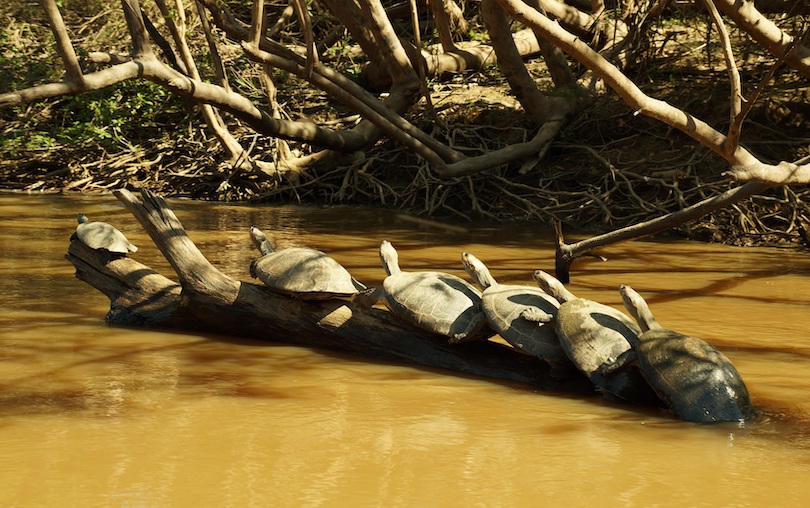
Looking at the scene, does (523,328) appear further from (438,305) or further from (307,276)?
(307,276)

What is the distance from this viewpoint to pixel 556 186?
1013 centimetres

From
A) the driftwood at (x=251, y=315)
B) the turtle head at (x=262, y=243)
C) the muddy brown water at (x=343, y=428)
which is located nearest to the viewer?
the muddy brown water at (x=343, y=428)

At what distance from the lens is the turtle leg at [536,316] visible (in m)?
3.83

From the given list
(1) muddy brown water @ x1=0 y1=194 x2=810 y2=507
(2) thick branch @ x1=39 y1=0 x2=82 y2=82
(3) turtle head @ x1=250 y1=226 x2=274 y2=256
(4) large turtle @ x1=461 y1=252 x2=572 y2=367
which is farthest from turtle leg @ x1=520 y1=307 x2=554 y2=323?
(2) thick branch @ x1=39 y1=0 x2=82 y2=82

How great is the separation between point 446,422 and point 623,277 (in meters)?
3.57

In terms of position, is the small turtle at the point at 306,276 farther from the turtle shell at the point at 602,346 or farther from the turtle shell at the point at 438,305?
the turtle shell at the point at 602,346

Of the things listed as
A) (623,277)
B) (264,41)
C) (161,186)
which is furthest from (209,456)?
(161,186)

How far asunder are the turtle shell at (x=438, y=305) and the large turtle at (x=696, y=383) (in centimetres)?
75

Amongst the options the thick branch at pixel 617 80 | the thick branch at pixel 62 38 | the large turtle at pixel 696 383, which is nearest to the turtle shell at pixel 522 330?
the large turtle at pixel 696 383

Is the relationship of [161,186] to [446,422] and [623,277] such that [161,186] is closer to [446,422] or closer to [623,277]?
[623,277]

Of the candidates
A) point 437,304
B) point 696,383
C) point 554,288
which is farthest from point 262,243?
point 696,383

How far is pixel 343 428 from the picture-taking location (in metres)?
3.41

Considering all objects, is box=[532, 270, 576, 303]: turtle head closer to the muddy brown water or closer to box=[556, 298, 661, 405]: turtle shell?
box=[556, 298, 661, 405]: turtle shell

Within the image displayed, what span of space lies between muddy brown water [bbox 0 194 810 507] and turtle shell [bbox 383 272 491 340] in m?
0.24
